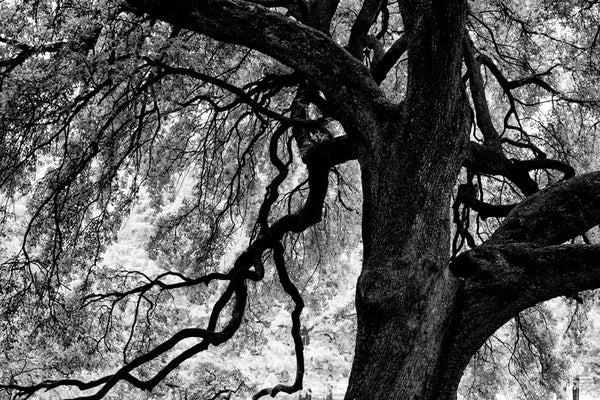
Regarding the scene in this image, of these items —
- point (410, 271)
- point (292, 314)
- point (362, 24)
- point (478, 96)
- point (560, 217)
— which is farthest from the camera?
point (292, 314)

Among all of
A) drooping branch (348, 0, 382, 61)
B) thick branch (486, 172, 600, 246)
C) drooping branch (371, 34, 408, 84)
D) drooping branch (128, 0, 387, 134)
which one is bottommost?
thick branch (486, 172, 600, 246)

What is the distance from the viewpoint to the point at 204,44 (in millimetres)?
6629

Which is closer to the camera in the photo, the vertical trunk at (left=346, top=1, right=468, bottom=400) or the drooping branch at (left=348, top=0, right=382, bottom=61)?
the vertical trunk at (left=346, top=1, right=468, bottom=400)

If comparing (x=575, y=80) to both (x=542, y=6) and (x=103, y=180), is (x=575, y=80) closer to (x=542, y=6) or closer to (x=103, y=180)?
(x=542, y=6)

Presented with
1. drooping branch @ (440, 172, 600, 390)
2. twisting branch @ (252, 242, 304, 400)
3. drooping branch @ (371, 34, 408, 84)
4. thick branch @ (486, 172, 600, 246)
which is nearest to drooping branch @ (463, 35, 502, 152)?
drooping branch @ (371, 34, 408, 84)

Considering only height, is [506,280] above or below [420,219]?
below

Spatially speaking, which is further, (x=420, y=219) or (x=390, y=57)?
(x=390, y=57)

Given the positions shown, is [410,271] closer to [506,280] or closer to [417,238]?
[417,238]

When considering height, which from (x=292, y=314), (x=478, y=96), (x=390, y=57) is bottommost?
(x=292, y=314)

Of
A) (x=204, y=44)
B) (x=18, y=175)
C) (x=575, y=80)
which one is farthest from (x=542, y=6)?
(x=18, y=175)

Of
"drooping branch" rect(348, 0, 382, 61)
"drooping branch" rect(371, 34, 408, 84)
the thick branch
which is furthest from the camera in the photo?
"drooping branch" rect(348, 0, 382, 61)

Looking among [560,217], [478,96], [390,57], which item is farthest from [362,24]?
[560,217]

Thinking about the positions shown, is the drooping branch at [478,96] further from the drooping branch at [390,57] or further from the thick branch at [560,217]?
the thick branch at [560,217]

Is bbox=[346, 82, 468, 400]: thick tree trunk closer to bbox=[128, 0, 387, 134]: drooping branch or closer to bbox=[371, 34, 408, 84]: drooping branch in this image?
bbox=[128, 0, 387, 134]: drooping branch
